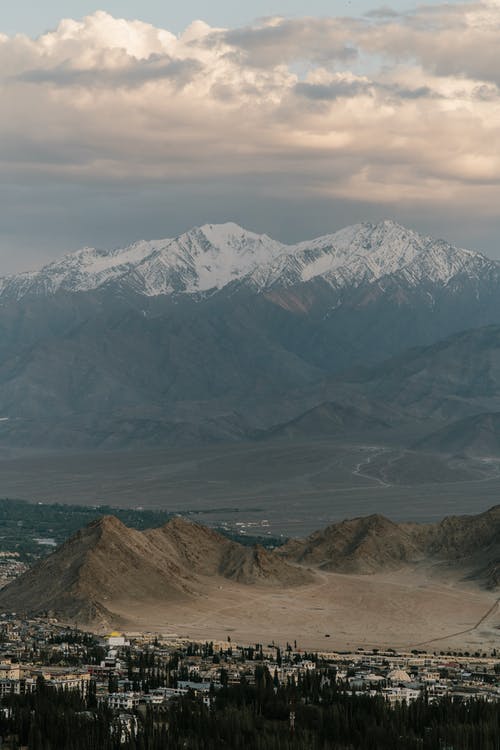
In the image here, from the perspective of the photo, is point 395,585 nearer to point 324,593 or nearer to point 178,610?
point 324,593

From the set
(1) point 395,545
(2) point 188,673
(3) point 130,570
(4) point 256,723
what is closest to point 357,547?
(1) point 395,545

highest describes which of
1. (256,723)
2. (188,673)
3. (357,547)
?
(357,547)

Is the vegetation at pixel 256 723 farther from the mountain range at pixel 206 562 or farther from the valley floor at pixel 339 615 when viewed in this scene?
the mountain range at pixel 206 562

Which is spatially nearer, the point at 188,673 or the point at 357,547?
the point at 188,673

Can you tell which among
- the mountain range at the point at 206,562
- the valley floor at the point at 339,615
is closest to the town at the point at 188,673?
the valley floor at the point at 339,615

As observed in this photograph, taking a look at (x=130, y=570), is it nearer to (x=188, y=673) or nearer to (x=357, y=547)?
(x=357, y=547)

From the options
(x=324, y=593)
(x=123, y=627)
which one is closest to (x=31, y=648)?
(x=123, y=627)
